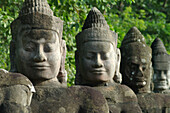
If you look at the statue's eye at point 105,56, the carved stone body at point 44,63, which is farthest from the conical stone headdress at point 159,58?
the carved stone body at point 44,63

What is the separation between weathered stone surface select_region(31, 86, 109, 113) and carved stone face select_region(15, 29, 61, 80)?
263 mm

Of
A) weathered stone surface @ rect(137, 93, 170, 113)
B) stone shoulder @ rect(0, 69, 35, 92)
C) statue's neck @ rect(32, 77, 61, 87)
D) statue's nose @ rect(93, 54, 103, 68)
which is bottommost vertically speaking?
weathered stone surface @ rect(137, 93, 170, 113)

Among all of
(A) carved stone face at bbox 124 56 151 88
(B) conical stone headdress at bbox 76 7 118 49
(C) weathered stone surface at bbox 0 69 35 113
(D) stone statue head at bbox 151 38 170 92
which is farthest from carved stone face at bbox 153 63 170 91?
(C) weathered stone surface at bbox 0 69 35 113

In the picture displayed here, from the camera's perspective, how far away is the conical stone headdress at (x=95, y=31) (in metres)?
6.61

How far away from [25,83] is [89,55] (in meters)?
2.25

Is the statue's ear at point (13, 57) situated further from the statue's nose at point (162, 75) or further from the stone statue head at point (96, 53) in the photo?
the statue's nose at point (162, 75)

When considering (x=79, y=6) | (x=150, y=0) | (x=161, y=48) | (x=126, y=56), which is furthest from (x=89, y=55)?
(x=150, y=0)

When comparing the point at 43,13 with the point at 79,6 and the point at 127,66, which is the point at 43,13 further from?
the point at 79,6

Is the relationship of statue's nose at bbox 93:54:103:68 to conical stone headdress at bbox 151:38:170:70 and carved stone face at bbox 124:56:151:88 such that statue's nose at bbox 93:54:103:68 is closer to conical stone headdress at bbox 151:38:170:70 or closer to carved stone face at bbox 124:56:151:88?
carved stone face at bbox 124:56:151:88

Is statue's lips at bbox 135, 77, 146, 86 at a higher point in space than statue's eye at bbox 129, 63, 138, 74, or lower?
lower

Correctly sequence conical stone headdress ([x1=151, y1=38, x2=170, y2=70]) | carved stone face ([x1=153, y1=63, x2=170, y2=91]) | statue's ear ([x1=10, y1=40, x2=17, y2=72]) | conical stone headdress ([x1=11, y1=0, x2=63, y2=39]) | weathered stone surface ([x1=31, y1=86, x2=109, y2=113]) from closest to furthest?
1. weathered stone surface ([x1=31, y1=86, x2=109, y2=113])
2. conical stone headdress ([x1=11, y1=0, x2=63, y2=39])
3. statue's ear ([x1=10, y1=40, x2=17, y2=72])
4. conical stone headdress ([x1=151, y1=38, x2=170, y2=70])
5. carved stone face ([x1=153, y1=63, x2=170, y2=91])

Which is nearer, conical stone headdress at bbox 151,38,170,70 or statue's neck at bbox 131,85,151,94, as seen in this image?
statue's neck at bbox 131,85,151,94

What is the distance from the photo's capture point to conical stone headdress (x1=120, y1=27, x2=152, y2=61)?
8055mm

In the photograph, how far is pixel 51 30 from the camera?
552 cm
